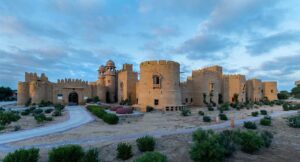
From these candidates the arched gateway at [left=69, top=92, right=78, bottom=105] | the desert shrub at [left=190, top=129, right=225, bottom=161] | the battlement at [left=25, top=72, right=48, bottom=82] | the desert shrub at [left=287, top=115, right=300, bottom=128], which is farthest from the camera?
the arched gateway at [left=69, top=92, right=78, bottom=105]

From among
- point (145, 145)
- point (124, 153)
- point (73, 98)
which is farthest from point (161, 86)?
point (73, 98)

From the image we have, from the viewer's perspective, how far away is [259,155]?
901cm

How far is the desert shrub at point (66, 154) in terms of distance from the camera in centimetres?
732

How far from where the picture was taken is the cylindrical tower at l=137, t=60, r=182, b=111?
28547mm

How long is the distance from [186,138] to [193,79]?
28.3 metres

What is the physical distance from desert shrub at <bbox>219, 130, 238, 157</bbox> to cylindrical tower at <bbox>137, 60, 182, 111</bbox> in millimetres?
18292

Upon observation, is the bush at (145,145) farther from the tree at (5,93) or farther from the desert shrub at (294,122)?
the tree at (5,93)

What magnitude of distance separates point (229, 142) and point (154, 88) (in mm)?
19846

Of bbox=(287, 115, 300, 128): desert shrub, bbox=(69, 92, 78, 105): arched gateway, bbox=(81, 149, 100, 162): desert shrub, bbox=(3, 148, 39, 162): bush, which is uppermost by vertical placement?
bbox=(69, 92, 78, 105): arched gateway

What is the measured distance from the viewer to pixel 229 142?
930cm

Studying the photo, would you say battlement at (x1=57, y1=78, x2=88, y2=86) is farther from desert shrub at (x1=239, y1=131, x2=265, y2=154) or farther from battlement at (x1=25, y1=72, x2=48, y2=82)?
desert shrub at (x1=239, y1=131, x2=265, y2=154)

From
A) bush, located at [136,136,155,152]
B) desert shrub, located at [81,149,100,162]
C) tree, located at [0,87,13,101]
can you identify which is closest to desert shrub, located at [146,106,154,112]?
bush, located at [136,136,155,152]

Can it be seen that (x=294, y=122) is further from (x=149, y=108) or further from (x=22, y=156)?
(x=22, y=156)

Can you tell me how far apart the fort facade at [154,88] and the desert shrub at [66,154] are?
2038 cm
